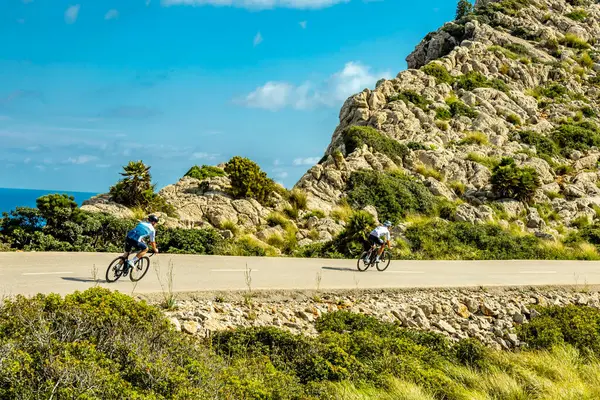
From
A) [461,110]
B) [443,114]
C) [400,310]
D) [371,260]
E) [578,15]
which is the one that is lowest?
[400,310]

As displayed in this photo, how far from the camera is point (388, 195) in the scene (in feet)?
91.9

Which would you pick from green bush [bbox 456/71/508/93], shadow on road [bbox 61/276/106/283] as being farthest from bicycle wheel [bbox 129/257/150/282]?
green bush [bbox 456/71/508/93]

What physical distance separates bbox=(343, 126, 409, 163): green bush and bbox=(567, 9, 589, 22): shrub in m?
38.2

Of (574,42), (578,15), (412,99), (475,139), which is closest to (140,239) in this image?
(475,139)

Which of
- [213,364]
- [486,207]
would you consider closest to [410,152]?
[486,207]

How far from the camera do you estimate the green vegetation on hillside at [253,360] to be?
6590 millimetres

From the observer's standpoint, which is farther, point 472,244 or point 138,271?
point 472,244

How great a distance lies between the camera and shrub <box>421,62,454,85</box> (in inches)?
1692

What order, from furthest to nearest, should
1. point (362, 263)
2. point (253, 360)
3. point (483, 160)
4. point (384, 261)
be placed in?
point (483, 160)
point (384, 261)
point (362, 263)
point (253, 360)

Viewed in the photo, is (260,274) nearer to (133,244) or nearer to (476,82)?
(133,244)

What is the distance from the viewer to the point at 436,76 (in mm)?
43000

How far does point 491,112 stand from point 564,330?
30657 mm

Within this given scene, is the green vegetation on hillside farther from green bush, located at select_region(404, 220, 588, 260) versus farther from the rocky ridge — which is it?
green bush, located at select_region(404, 220, 588, 260)

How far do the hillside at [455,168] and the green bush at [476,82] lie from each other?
114mm
